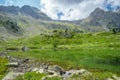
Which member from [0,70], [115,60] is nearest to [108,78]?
[0,70]

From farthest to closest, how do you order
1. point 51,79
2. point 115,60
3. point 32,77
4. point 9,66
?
point 115,60
point 9,66
point 32,77
point 51,79

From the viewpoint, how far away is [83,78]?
32906 mm

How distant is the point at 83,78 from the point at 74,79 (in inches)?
43.6

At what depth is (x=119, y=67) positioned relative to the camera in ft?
240

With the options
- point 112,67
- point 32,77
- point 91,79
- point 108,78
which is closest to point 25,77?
point 32,77

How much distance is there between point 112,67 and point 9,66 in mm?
27821

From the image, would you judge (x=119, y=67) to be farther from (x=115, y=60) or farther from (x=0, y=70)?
(x=0, y=70)

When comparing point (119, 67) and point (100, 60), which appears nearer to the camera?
point (119, 67)

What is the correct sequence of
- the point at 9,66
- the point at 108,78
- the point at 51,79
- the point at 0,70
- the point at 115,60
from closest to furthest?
the point at 51,79
the point at 108,78
the point at 0,70
the point at 9,66
the point at 115,60

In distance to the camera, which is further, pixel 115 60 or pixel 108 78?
pixel 115 60

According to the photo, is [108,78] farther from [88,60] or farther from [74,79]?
[88,60]

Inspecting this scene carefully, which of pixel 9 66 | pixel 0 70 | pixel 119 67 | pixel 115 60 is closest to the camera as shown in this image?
Result: pixel 0 70

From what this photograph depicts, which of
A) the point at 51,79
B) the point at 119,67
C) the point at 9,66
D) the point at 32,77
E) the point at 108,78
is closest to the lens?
the point at 51,79

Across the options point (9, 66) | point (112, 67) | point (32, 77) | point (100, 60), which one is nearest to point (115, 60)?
point (100, 60)
